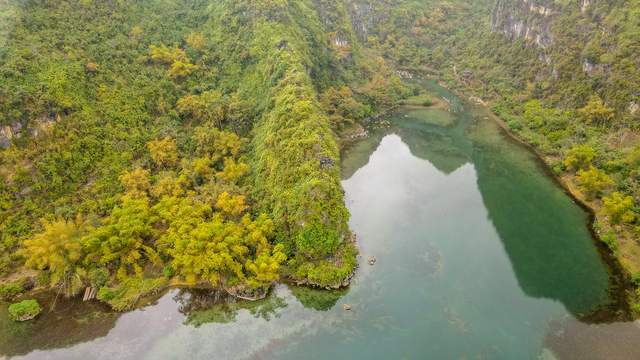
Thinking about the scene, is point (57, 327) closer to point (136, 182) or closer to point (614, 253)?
point (136, 182)

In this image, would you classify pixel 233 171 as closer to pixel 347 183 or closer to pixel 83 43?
pixel 347 183

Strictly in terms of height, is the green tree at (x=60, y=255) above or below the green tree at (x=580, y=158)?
above

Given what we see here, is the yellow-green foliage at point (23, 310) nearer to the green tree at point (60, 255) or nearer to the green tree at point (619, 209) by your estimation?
the green tree at point (60, 255)

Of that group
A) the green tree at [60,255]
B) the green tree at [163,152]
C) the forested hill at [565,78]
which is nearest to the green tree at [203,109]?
the green tree at [163,152]

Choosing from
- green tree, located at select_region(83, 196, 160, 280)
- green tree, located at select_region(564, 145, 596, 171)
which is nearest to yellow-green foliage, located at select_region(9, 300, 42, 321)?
green tree, located at select_region(83, 196, 160, 280)

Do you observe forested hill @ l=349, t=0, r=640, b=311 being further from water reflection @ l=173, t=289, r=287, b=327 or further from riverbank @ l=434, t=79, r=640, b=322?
water reflection @ l=173, t=289, r=287, b=327

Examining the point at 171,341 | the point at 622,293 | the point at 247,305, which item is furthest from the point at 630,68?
the point at 171,341
